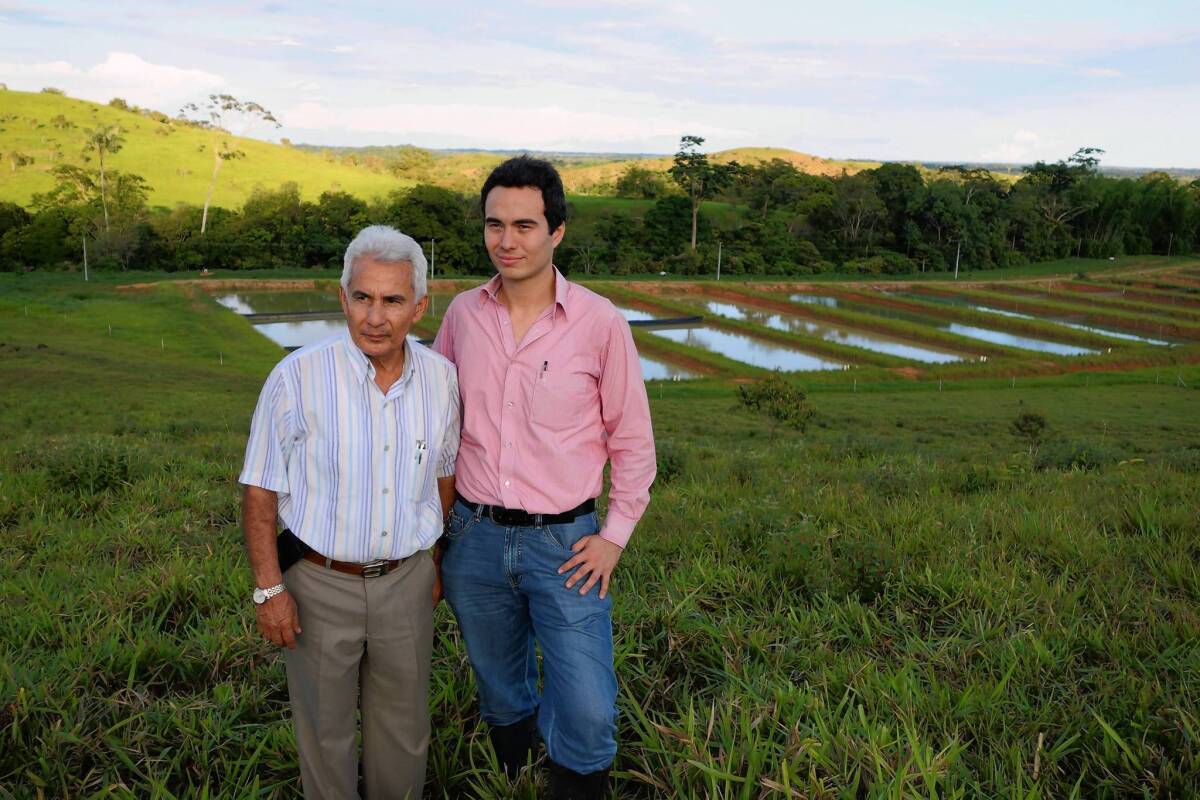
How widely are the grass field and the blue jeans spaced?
19 centimetres

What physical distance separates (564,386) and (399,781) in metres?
1.24

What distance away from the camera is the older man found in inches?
91.0

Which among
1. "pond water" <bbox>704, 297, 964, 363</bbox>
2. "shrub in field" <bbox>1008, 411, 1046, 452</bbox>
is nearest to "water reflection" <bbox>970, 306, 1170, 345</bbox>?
"pond water" <bbox>704, 297, 964, 363</bbox>

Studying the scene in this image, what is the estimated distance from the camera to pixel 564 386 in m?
2.54

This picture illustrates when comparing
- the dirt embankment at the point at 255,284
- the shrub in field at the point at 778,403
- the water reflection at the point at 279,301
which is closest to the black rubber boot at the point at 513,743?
the shrub in field at the point at 778,403

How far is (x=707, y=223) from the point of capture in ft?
240

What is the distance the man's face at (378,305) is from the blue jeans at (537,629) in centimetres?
60

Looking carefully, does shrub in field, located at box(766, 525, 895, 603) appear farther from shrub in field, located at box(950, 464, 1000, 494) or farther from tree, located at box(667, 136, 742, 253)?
tree, located at box(667, 136, 742, 253)

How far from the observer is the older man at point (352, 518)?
7.59 ft

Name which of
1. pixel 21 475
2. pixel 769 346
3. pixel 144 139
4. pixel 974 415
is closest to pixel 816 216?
pixel 769 346

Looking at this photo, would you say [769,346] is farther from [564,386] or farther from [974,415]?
[564,386]

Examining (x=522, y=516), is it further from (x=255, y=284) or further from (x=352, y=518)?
(x=255, y=284)

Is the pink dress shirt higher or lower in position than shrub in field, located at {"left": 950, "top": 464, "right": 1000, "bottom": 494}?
higher

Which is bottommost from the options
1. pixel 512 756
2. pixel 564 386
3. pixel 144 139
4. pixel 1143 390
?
pixel 1143 390
